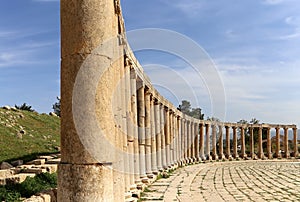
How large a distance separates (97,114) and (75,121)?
1.21ft

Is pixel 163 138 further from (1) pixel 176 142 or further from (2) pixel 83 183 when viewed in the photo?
(2) pixel 83 183

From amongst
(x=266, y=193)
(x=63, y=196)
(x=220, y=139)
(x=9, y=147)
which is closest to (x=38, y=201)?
(x=63, y=196)

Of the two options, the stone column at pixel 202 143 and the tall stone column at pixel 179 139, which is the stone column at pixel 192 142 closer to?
the stone column at pixel 202 143

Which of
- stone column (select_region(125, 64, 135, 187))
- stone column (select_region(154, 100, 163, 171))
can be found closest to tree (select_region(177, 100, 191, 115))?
stone column (select_region(154, 100, 163, 171))

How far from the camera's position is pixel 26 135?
2581 cm

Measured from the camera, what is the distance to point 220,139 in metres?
39.9

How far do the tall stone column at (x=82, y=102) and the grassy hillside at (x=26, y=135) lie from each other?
14.8m

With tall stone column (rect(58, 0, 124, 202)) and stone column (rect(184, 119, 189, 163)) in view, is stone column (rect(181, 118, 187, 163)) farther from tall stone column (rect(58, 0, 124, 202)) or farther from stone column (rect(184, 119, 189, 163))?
tall stone column (rect(58, 0, 124, 202))

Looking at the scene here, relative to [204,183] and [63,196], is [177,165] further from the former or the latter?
[63,196]

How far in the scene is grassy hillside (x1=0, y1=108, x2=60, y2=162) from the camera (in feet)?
69.9

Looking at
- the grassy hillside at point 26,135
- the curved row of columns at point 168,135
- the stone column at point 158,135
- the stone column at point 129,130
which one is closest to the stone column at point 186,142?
the curved row of columns at point 168,135

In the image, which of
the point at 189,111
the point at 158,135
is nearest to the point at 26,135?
the point at 158,135

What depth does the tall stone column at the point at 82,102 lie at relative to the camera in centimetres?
577

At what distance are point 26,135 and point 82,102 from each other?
2151cm
